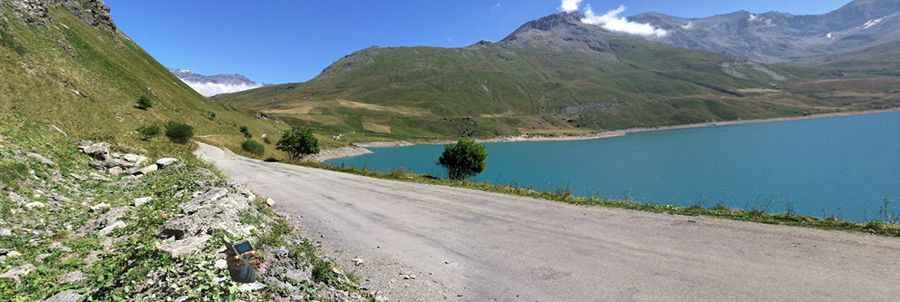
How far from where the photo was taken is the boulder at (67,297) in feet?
24.0

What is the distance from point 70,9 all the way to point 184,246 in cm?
11056

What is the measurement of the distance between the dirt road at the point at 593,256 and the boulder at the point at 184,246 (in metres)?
4.58

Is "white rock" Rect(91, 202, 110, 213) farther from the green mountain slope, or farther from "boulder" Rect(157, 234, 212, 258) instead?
the green mountain slope

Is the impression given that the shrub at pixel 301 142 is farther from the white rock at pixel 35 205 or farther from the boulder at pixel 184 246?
the boulder at pixel 184 246

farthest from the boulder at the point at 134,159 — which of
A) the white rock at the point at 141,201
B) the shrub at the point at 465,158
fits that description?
the shrub at the point at 465,158

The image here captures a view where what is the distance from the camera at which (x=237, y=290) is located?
298 inches

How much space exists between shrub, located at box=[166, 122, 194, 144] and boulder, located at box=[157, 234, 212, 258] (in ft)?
181

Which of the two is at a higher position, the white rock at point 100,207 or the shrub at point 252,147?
the shrub at point 252,147

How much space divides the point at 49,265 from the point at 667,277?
51.7 ft

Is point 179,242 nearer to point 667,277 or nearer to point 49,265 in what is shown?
point 49,265

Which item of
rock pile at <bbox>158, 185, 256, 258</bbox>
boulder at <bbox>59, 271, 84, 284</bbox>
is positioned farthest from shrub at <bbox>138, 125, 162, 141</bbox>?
boulder at <bbox>59, 271, 84, 284</bbox>

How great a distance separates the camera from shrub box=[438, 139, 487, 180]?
5634 cm

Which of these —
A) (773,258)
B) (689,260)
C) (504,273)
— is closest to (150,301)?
(504,273)

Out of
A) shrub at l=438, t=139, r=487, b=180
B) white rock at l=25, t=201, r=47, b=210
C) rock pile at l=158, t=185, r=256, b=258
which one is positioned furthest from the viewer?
shrub at l=438, t=139, r=487, b=180
